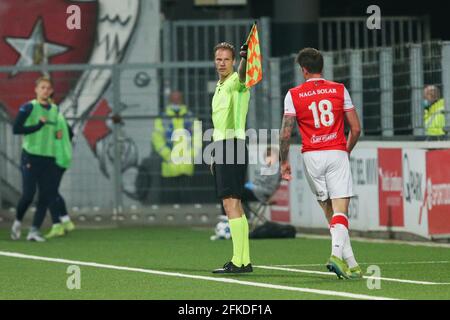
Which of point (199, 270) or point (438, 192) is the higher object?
point (438, 192)

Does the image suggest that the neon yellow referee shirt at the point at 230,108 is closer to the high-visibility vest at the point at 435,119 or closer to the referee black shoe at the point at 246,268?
the referee black shoe at the point at 246,268

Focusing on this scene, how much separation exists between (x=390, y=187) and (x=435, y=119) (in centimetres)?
117

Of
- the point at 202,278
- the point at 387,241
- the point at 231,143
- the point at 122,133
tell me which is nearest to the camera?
the point at 202,278

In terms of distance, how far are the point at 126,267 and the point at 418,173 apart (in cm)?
536

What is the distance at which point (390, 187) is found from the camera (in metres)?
20.5

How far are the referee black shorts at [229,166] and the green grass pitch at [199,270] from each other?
82cm

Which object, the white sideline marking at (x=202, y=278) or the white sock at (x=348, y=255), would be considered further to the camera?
the white sock at (x=348, y=255)

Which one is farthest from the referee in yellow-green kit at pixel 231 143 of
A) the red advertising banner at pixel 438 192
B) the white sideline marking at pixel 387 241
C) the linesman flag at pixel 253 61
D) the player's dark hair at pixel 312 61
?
the red advertising banner at pixel 438 192

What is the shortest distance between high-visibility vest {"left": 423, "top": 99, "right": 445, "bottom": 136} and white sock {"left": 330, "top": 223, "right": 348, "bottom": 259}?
6.37 metres

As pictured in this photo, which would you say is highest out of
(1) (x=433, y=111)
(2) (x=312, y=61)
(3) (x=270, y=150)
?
(2) (x=312, y=61)

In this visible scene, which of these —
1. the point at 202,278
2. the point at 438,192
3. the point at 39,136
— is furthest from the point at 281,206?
the point at 202,278

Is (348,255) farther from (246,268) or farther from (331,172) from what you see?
(246,268)

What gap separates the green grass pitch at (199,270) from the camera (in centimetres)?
1239
